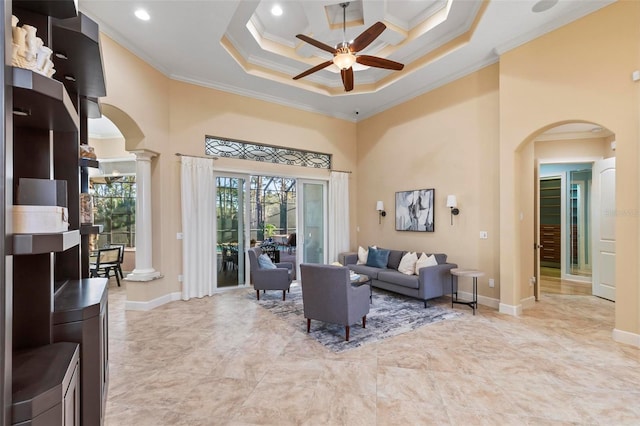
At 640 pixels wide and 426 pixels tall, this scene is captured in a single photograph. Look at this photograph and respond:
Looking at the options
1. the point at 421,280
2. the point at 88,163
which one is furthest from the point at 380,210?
the point at 88,163

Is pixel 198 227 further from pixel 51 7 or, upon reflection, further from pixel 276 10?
pixel 51 7

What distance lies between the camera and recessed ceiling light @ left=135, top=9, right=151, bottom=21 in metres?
3.71

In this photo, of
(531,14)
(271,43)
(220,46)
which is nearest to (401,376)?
(531,14)

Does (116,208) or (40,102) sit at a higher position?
(40,102)

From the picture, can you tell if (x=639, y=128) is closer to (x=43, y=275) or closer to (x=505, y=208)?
(x=505, y=208)

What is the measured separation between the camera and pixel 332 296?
12.1 feet

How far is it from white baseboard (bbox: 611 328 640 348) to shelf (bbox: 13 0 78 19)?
571cm

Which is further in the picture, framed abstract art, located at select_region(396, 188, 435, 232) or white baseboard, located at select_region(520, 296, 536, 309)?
framed abstract art, located at select_region(396, 188, 435, 232)

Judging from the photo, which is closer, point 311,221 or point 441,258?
point 441,258

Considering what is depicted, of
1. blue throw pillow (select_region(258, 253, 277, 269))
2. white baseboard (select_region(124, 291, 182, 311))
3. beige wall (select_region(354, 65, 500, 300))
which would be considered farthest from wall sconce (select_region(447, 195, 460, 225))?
white baseboard (select_region(124, 291, 182, 311))

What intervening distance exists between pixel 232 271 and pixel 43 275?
491 cm

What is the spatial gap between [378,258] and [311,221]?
6.45 feet

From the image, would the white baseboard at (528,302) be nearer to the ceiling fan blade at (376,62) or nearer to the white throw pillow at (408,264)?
the white throw pillow at (408,264)

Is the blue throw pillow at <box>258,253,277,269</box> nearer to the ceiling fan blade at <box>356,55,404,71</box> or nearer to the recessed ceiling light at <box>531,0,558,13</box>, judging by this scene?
the ceiling fan blade at <box>356,55,404,71</box>
